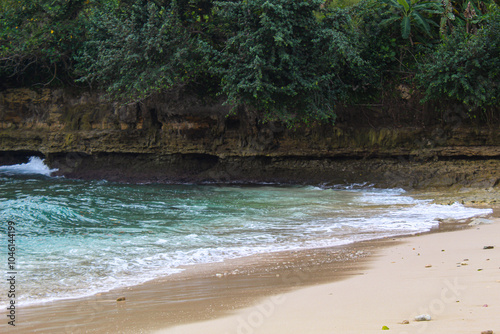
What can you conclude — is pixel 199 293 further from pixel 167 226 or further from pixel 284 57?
pixel 284 57

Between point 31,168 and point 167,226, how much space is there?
46.8ft

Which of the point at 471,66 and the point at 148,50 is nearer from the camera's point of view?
the point at 471,66

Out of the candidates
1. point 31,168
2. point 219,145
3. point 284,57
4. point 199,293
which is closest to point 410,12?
point 284,57

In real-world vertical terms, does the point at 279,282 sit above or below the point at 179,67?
below

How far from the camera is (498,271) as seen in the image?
399cm

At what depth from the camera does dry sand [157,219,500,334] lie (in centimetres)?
290

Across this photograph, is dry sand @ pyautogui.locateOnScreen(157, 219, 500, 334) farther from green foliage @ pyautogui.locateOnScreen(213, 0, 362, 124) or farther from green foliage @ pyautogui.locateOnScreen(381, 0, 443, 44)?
green foliage @ pyautogui.locateOnScreen(381, 0, 443, 44)

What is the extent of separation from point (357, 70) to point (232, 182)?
217 inches

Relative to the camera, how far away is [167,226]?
319 inches

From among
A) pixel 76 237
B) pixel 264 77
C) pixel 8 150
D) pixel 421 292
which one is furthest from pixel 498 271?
pixel 8 150

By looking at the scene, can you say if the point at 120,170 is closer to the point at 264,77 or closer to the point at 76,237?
the point at 264,77

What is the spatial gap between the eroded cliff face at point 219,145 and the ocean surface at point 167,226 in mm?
1806

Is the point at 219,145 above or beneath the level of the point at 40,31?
beneath

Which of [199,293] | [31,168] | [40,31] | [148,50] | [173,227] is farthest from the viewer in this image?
[31,168]
